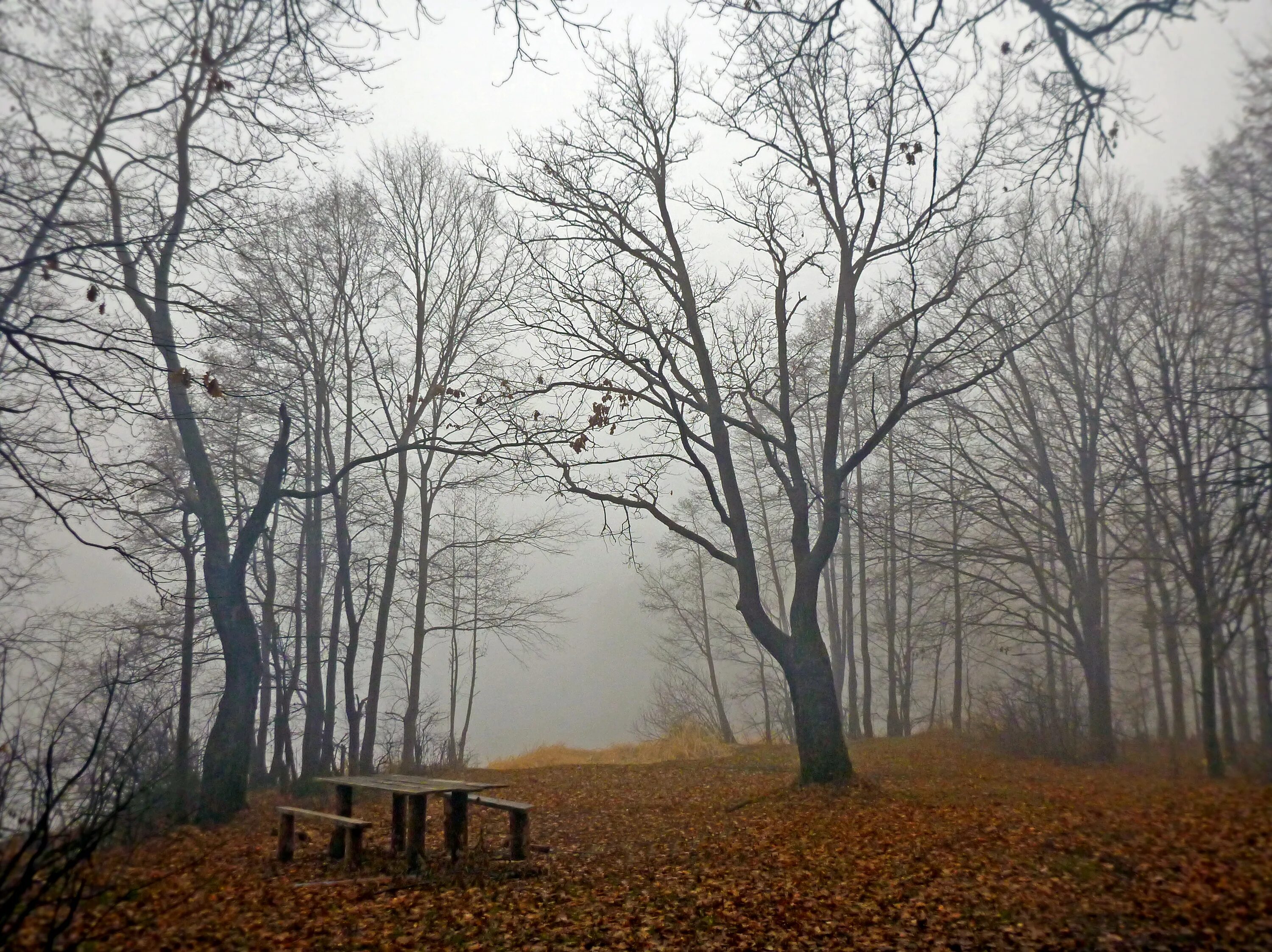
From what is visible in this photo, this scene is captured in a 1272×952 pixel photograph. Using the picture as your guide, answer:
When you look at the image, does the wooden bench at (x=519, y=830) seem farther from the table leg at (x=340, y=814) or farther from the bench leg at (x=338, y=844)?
the table leg at (x=340, y=814)

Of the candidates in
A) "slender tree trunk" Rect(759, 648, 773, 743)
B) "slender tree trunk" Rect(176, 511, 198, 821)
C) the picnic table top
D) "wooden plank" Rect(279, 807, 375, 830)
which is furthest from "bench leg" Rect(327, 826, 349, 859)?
"slender tree trunk" Rect(759, 648, 773, 743)

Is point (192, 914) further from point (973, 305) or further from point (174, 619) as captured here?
point (174, 619)

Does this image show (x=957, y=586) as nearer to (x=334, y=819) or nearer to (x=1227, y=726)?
(x=1227, y=726)

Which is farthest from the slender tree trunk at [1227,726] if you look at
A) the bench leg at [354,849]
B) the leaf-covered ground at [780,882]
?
the bench leg at [354,849]

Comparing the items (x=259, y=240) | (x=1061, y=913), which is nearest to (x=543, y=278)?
(x=259, y=240)

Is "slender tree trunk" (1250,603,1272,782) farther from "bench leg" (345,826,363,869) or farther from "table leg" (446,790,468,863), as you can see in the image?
"bench leg" (345,826,363,869)

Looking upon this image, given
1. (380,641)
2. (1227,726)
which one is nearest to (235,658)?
(380,641)

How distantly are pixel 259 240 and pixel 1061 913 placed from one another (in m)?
10.7

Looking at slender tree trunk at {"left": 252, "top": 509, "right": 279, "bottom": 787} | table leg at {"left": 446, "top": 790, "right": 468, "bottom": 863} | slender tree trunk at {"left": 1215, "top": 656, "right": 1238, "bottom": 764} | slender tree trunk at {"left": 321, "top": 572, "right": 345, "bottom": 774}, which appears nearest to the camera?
table leg at {"left": 446, "top": 790, "right": 468, "bottom": 863}

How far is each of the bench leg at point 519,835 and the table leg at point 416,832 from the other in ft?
2.55

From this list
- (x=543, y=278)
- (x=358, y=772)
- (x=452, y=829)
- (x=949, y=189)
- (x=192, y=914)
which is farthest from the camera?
(x=358, y=772)

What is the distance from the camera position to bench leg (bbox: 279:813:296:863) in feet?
24.3

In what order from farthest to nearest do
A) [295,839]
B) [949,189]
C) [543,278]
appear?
1. [543,278]
2. [949,189]
3. [295,839]

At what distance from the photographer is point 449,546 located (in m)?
18.6
